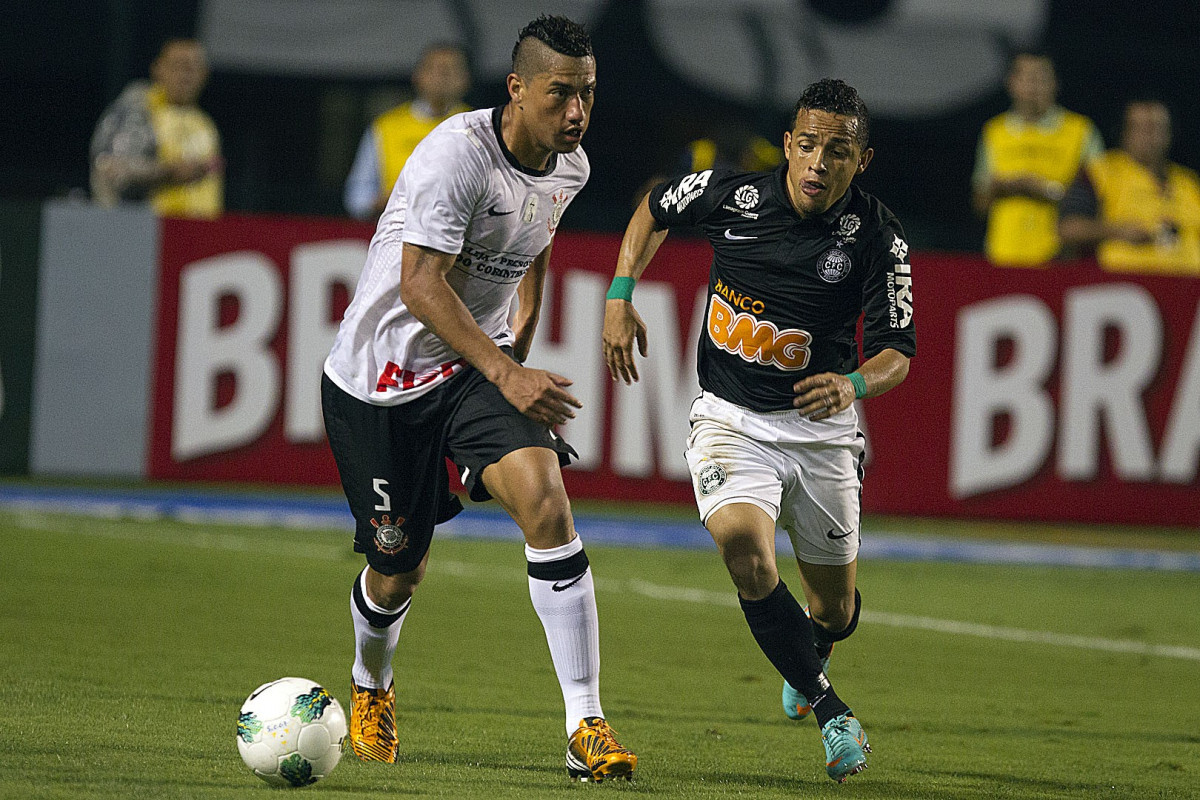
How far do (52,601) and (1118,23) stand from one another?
1460 cm

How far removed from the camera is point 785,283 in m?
5.92

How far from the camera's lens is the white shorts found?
5.86m

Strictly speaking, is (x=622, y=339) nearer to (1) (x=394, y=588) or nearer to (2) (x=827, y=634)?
(1) (x=394, y=588)

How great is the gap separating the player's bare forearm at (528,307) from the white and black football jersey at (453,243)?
22 centimetres

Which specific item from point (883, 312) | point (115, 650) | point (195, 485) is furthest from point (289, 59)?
point (883, 312)

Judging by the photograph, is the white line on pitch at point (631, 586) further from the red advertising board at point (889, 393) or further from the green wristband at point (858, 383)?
the green wristband at point (858, 383)

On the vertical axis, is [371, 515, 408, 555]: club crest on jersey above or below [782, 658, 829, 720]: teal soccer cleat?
above

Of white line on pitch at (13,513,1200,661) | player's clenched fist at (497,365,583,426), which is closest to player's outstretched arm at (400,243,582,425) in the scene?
player's clenched fist at (497,365,583,426)

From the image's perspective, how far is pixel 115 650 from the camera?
6895mm

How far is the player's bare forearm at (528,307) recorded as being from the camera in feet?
19.0

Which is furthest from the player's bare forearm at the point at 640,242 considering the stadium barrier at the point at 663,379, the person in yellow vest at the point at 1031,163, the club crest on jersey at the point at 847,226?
the person in yellow vest at the point at 1031,163

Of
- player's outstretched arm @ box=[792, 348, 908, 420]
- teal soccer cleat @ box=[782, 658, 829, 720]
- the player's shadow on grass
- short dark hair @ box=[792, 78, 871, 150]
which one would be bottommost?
teal soccer cleat @ box=[782, 658, 829, 720]

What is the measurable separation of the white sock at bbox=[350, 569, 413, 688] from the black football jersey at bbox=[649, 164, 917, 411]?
137cm

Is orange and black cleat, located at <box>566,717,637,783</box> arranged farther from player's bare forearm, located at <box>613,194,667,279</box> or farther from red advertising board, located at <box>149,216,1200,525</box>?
red advertising board, located at <box>149,216,1200,525</box>
